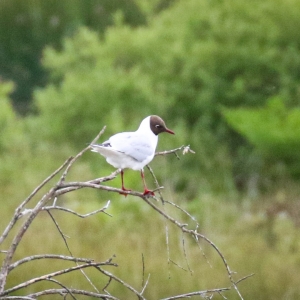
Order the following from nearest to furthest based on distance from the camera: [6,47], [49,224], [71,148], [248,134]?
[49,224] < [248,134] < [71,148] < [6,47]

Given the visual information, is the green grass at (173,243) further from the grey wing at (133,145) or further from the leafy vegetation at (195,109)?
the grey wing at (133,145)

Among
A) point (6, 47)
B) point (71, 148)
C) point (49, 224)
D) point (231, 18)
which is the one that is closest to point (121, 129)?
point (71, 148)

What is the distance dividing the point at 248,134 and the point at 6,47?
5.71 metres

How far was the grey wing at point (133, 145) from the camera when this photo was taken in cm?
215

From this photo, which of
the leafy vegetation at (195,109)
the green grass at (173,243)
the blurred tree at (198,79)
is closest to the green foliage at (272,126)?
the leafy vegetation at (195,109)

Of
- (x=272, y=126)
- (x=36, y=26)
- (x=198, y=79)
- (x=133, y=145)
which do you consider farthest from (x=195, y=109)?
(x=133, y=145)

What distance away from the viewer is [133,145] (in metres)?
2.17

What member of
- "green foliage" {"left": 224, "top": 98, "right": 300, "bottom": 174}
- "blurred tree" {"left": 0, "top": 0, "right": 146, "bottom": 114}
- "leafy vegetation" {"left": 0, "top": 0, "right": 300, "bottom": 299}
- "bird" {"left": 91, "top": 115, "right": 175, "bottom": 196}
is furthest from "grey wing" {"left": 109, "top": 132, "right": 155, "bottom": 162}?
"blurred tree" {"left": 0, "top": 0, "right": 146, "bottom": 114}

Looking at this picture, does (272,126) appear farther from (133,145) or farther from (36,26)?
(133,145)

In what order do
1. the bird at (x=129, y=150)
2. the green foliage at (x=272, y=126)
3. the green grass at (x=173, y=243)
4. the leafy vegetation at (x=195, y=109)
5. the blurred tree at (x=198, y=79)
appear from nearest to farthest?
the bird at (x=129, y=150) < the green grass at (x=173, y=243) < the leafy vegetation at (x=195, y=109) < the green foliage at (x=272, y=126) < the blurred tree at (x=198, y=79)

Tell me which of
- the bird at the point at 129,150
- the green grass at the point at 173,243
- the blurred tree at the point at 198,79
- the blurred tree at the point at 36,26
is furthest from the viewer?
the blurred tree at the point at 36,26

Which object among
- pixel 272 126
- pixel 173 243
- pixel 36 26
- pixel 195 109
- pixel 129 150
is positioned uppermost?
pixel 36 26

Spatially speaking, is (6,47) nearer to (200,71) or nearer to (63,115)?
(63,115)

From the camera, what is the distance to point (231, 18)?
9328mm
